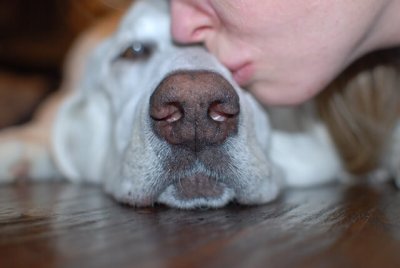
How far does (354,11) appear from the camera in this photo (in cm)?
114

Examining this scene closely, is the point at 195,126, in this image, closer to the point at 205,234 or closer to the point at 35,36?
the point at 205,234

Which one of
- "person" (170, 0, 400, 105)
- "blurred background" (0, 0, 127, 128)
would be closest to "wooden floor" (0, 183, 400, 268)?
"person" (170, 0, 400, 105)

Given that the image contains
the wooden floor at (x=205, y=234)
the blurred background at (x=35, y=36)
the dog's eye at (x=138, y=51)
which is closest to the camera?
the wooden floor at (x=205, y=234)

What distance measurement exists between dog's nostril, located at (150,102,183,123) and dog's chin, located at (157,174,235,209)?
0.12 m

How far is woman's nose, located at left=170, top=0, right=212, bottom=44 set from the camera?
1.27 meters

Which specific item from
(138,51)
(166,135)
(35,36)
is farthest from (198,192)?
(35,36)

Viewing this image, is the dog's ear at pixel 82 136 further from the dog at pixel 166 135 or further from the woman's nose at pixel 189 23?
the woman's nose at pixel 189 23

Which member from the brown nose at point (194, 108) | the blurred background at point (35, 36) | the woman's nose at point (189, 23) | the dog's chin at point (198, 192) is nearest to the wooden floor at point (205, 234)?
the dog's chin at point (198, 192)

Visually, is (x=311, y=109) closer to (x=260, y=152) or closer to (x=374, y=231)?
(x=260, y=152)

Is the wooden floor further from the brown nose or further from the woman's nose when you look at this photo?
the woman's nose

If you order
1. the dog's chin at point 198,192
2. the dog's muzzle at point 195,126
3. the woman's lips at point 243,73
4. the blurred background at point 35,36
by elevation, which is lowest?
the dog's chin at point 198,192

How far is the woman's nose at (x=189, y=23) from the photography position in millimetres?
1267

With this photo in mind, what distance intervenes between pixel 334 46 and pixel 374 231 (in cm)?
43

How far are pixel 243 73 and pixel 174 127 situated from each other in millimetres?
283
